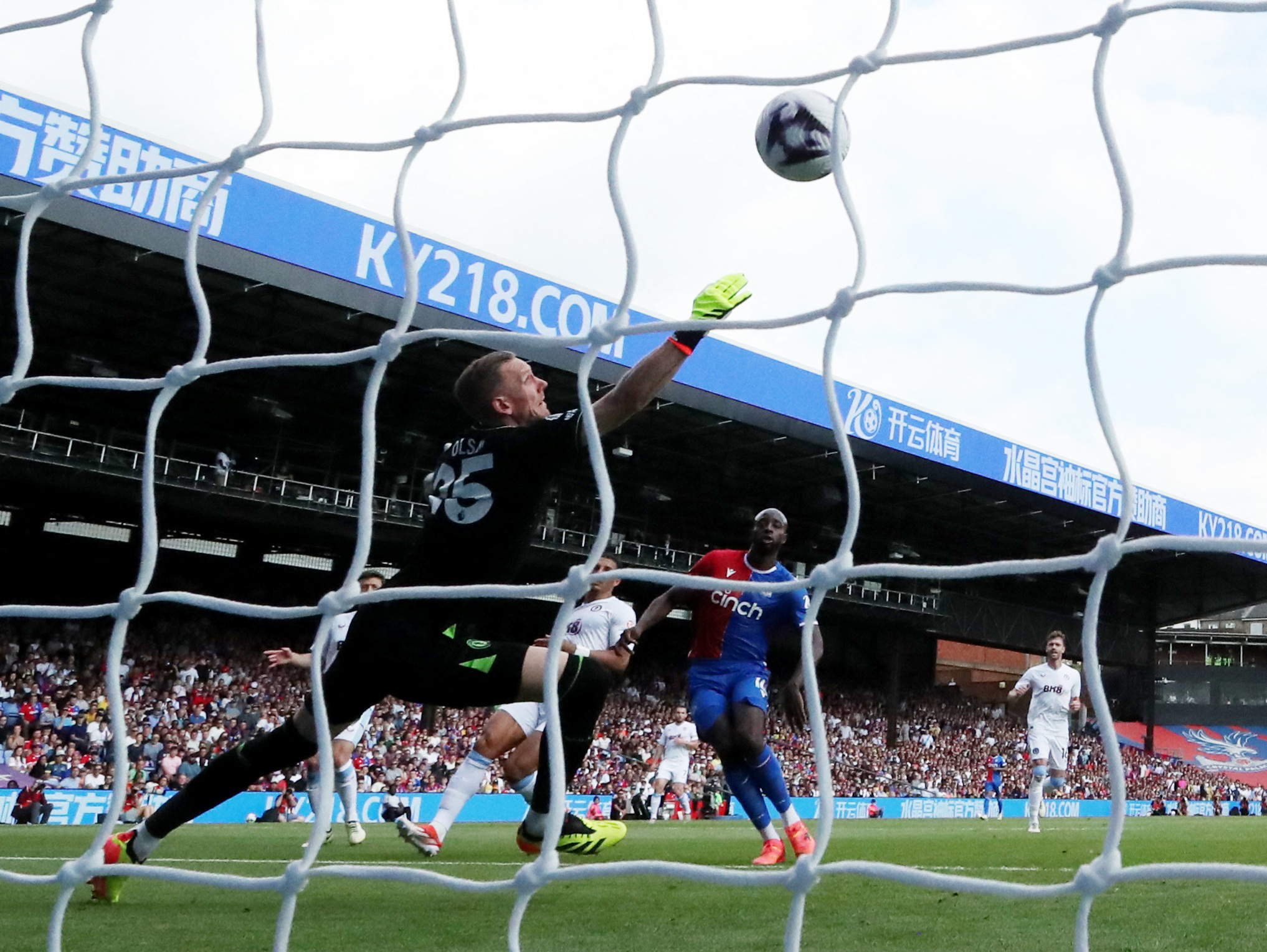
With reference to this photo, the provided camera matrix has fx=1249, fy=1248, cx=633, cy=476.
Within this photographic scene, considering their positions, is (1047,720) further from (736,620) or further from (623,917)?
(623,917)

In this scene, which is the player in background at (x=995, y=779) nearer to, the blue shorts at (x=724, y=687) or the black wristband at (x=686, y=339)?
the blue shorts at (x=724, y=687)

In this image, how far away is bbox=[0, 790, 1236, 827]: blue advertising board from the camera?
40.9 feet

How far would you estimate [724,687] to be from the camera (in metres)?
5.36

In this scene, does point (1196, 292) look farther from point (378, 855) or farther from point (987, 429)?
point (987, 429)

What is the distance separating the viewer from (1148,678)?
34938 mm

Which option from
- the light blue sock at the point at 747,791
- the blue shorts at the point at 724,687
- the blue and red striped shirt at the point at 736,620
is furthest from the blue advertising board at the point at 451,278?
the light blue sock at the point at 747,791

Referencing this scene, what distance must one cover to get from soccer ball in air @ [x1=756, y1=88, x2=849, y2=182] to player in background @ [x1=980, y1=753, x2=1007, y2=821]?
20.8 meters

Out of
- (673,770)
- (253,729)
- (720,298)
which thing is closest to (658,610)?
(720,298)

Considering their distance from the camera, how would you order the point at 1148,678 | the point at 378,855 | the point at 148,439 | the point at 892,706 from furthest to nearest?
1. the point at 1148,678
2. the point at 892,706
3. the point at 378,855
4. the point at 148,439

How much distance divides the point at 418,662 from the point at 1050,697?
8828 millimetres

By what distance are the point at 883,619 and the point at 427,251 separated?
18.0 m

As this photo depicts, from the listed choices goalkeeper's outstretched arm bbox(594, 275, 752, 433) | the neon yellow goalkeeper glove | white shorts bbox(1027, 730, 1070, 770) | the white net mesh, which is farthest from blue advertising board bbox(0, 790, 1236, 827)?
the white net mesh

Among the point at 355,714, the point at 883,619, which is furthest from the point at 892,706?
the point at 355,714

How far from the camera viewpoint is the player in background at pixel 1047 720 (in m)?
10.7
